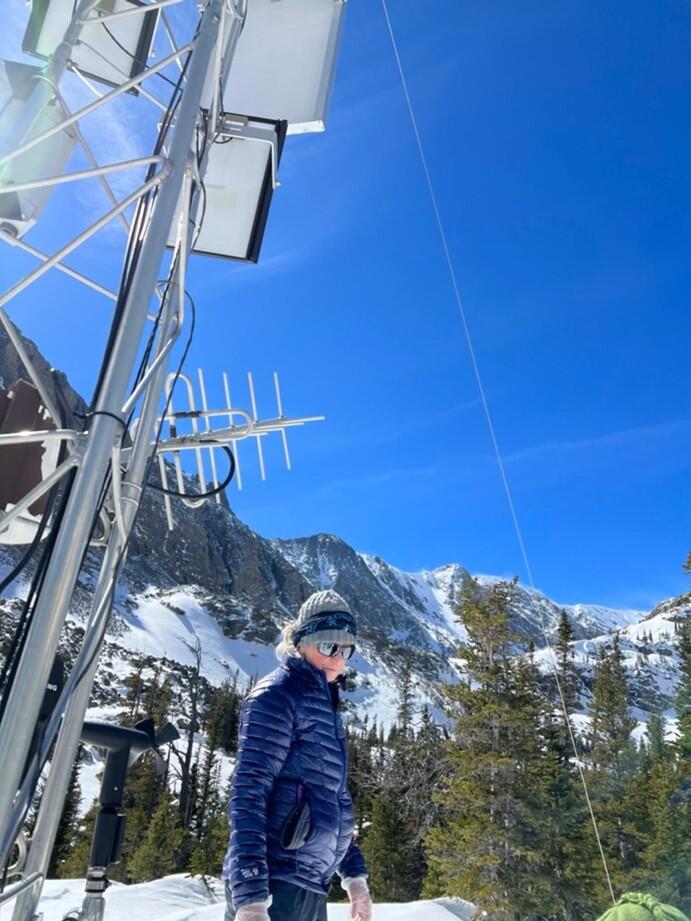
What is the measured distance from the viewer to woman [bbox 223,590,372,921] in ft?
6.40

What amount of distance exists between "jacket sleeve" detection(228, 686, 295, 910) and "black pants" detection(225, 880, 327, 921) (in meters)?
0.16

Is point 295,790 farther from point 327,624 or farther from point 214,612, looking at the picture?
point 214,612

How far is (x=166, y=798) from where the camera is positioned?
29.4m

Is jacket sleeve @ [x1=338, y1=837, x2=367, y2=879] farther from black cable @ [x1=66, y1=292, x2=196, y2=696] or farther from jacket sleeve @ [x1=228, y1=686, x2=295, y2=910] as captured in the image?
black cable @ [x1=66, y1=292, x2=196, y2=696]

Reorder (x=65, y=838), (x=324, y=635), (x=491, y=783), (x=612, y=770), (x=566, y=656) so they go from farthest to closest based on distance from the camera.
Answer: (x=566, y=656)
(x=612, y=770)
(x=65, y=838)
(x=491, y=783)
(x=324, y=635)

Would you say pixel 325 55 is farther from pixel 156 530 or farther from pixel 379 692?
pixel 156 530

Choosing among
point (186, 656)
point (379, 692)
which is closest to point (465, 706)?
point (186, 656)

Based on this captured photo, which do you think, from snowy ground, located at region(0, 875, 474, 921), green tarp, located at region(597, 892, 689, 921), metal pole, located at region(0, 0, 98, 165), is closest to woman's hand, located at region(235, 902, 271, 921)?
green tarp, located at region(597, 892, 689, 921)

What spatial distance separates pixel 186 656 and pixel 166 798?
66000 millimetres

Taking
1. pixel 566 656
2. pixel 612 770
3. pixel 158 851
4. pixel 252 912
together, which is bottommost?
pixel 252 912

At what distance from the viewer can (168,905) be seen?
9.63 meters

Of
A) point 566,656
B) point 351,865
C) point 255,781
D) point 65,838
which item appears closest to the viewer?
point 255,781

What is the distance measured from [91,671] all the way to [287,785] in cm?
75

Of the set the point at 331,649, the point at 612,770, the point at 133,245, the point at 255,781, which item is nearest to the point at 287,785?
the point at 255,781
